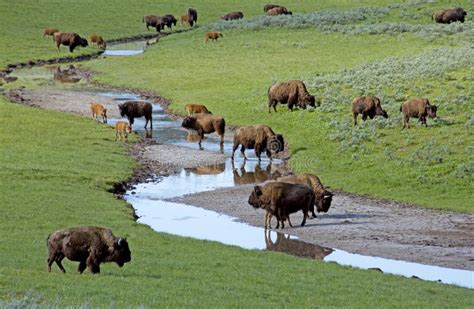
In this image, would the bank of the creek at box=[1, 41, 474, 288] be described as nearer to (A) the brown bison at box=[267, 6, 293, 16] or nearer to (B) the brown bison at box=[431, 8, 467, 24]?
(B) the brown bison at box=[431, 8, 467, 24]

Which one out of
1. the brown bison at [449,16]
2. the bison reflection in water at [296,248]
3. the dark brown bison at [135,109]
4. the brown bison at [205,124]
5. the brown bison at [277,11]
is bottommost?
the bison reflection in water at [296,248]

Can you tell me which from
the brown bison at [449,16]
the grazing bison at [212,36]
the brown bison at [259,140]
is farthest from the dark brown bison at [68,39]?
the brown bison at [259,140]

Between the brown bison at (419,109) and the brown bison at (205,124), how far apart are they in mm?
7191

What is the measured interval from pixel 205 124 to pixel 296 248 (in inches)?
631

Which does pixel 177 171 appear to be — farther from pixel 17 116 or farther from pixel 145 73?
pixel 145 73

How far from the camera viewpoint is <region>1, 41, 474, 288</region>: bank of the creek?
77.0 feet

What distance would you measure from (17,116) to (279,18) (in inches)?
1470

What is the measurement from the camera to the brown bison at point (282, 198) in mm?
25547

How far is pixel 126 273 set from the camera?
1850 centimetres

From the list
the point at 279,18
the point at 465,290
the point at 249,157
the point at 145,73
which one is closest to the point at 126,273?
the point at 465,290

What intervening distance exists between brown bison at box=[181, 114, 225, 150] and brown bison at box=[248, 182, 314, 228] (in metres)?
13.9

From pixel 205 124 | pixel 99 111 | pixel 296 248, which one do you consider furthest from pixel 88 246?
pixel 99 111

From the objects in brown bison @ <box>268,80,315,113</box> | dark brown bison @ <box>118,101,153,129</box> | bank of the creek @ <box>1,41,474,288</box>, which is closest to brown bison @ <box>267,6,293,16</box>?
brown bison @ <box>268,80,315,113</box>

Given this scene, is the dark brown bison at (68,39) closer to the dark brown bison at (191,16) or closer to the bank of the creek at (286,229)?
the dark brown bison at (191,16)
